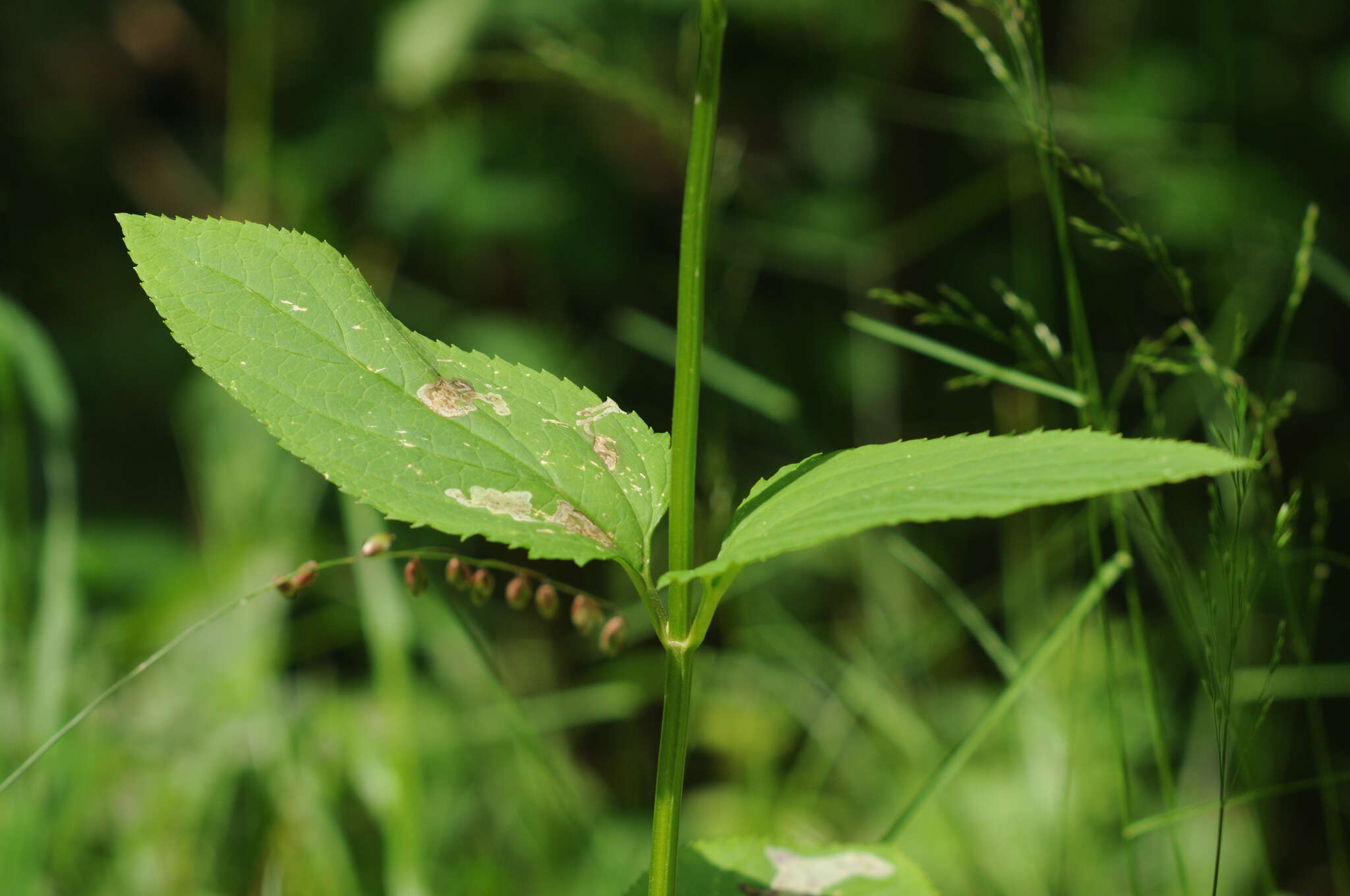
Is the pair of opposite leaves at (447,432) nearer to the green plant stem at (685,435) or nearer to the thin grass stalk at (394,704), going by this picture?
the green plant stem at (685,435)

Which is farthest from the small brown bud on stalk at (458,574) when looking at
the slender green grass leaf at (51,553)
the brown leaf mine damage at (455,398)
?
the slender green grass leaf at (51,553)

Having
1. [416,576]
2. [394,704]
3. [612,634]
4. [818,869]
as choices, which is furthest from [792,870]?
[394,704]

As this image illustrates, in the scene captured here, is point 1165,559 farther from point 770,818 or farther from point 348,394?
point 770,818

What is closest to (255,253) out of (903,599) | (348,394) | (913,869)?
(348,394)

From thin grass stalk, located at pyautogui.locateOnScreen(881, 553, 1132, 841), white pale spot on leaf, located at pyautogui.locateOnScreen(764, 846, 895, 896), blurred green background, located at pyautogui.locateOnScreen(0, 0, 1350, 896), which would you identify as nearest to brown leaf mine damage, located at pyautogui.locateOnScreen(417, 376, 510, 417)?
white pale spot on leaf, located at pyautogui.locateOnScreen(764, 846, 895, 896)

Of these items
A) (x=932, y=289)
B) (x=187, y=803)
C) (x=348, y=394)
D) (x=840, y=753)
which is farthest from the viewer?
(x=932, y=289)

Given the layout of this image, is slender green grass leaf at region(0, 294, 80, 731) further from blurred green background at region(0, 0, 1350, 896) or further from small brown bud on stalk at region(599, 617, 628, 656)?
small brown bud on stalk at region(599, 617, 628, 656)

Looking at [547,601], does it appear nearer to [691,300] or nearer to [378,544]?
[378,544]

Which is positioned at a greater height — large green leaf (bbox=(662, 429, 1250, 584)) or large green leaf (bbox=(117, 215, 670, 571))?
large green leaf (bbox=(117, 215, 670, 571))
